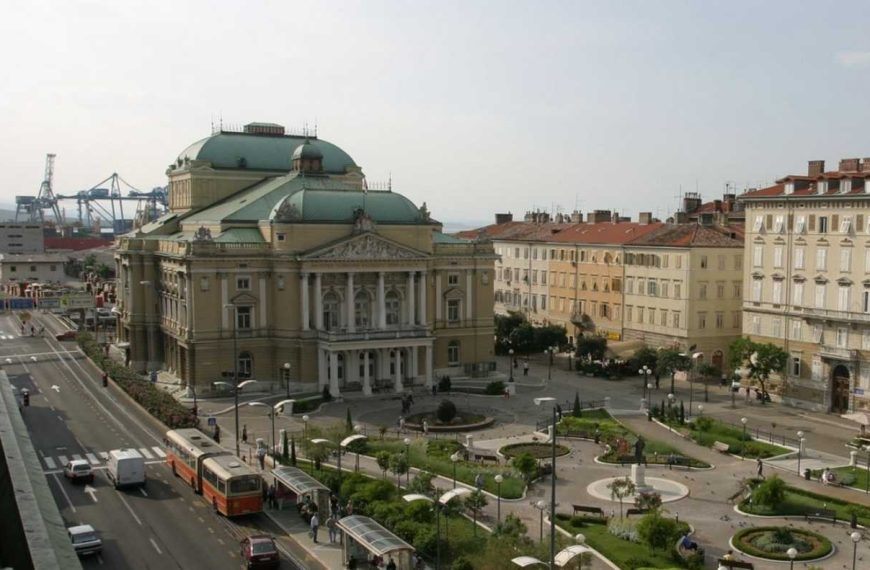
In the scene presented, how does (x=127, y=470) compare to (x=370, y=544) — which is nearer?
(x=370, y=544)

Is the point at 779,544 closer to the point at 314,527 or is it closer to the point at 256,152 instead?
the point at 314,527

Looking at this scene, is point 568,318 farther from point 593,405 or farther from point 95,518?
point 95,518

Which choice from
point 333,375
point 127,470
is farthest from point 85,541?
point 333,375

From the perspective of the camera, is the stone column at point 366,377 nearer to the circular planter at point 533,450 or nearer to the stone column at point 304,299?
the stone column at point 304,299

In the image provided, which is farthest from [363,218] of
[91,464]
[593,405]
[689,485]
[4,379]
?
[4,379]

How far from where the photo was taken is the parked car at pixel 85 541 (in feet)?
125

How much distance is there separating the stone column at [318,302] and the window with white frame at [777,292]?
3835 cm

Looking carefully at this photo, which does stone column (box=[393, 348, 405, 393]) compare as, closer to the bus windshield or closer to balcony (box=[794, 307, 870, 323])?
balcony (box=[794, 307, 870, 323])

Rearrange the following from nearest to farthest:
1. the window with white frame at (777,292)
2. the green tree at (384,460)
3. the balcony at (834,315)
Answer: the green tree at (384,460), the balcony at (834,315), the window with white frame at (777,292)

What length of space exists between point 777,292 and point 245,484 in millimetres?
51007

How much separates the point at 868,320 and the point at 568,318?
1670 inches

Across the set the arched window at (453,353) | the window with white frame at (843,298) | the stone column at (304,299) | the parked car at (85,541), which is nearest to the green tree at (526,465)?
the parked car at (85,541)

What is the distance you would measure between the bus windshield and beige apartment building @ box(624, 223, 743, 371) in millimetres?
54216

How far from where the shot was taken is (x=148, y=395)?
70000mm
